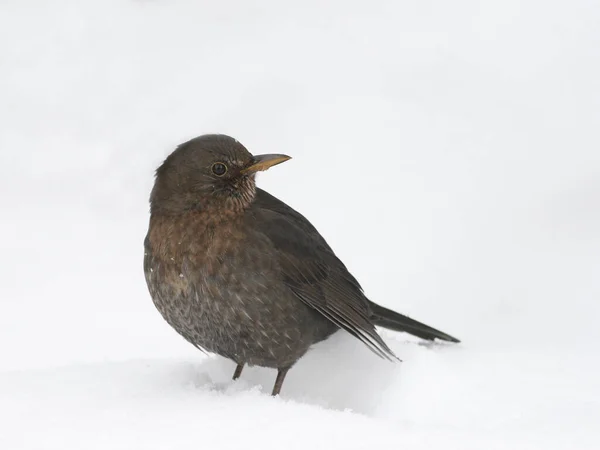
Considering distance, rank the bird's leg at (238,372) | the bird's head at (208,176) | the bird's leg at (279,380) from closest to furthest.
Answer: the bird's head at (208,176) < the bird's leg at (279,380) < the bird's leg at (238,372)

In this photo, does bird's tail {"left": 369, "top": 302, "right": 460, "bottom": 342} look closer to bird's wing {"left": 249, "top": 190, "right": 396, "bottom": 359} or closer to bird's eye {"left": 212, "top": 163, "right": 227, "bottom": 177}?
bird's wing {"left": 249, "top": 190, "right": 396, "bottom": 359}

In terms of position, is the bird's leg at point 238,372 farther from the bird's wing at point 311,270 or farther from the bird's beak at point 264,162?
the bird's beak at point 264,162

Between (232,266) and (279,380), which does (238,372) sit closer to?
(279,380)

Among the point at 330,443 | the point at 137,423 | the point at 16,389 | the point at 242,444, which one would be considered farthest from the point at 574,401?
the point at 16,389

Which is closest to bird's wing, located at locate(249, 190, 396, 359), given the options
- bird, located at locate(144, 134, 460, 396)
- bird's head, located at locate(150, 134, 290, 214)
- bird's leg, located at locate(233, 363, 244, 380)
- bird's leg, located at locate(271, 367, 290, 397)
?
bird, located at locate(144, 134, 460, 396)

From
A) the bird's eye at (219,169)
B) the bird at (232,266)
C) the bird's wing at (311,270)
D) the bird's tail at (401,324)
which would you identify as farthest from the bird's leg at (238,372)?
the bird's eye at (219,169)

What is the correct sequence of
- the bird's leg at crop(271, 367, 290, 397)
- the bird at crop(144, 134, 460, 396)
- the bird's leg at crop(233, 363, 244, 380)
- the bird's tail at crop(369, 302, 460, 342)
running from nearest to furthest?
the bird at crop(144, 134, 460, 396) < the bird's leg at crop(271, 367, 290, 397) < the bird's leg at crop(233, 363, 244, 380) < the bird's tail at crop(369, 302, 460, 342)

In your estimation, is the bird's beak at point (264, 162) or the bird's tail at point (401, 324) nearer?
the bird's beak at point (264, 162)

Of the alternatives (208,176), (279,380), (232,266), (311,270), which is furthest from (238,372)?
(208,176)
